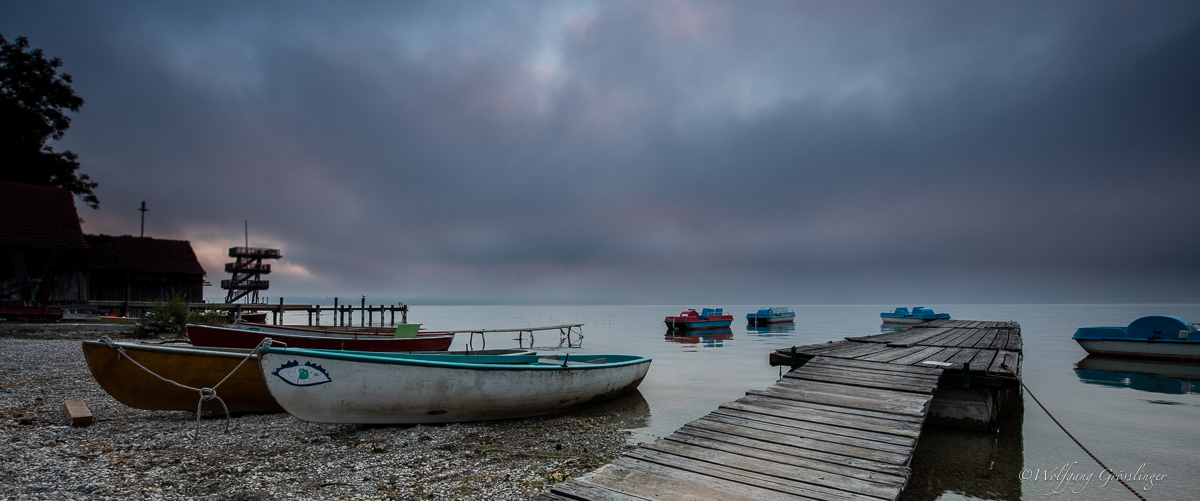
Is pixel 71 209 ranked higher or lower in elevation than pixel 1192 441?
higher

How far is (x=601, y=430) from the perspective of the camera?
899 cm

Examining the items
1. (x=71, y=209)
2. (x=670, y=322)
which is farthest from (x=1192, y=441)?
(x=71, y=209)

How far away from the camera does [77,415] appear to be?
7.72 metres

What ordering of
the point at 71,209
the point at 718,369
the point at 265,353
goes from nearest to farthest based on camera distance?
1. the point at 265,353
2. the point at 718,369
3. the point at 71,209

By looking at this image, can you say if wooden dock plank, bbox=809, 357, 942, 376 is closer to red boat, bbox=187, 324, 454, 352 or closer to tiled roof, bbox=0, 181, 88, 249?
red boat, bbox=187, 324, 454, 352

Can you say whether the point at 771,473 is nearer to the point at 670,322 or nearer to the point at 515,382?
the point at 515,382

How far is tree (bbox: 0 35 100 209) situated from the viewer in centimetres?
3069

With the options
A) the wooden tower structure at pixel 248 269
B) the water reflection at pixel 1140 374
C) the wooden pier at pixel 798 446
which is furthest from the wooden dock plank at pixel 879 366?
the wooden tower structure at pixel 248 269

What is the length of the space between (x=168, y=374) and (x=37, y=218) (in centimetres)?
2791

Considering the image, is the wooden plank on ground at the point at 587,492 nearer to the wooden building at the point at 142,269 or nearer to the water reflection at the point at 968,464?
the water reflection at the point at 968,464

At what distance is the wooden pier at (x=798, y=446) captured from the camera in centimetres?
421

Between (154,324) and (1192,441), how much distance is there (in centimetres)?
3178

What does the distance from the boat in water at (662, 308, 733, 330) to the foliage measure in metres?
29.7

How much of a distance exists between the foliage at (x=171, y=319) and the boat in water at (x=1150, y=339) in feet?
119
